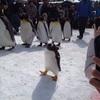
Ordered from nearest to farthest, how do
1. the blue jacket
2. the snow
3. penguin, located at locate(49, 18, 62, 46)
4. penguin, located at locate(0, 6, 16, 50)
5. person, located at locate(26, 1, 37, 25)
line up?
the snow, penguin, located at locate(0, 6, 16, 50), penguin, located at locate(49, 18, 62, 46), the blue jacket, person, located at locate(26, 1, 37, 25)

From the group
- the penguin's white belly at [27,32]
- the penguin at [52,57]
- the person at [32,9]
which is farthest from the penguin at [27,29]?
the person at [32,9]

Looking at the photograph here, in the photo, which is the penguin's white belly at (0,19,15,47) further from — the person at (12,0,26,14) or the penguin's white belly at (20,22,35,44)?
the person at (12,0,26,14)

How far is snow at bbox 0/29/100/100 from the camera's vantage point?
203 cm

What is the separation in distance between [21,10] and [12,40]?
248cm

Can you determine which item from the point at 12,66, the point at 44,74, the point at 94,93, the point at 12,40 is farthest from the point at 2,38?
the point at 94,93

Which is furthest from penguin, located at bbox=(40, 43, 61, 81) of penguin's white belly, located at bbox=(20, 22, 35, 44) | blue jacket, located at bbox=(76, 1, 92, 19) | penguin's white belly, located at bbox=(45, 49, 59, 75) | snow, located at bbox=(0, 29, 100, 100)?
blue jacket, located at bbox=(76, 1, 92, 19)

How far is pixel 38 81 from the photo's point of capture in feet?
7.79

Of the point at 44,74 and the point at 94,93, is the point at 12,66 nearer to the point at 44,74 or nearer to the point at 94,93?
the point at 44,74

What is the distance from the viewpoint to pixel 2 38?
3.63 meters

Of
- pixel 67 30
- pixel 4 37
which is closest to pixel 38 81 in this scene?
pixel 4 37

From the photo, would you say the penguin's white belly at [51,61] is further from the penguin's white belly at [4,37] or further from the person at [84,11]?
the person at [84,11]

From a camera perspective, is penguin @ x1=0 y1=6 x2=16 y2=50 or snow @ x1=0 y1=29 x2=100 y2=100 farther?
penguin @ x1=0 y1=6 x2=16 y2=50

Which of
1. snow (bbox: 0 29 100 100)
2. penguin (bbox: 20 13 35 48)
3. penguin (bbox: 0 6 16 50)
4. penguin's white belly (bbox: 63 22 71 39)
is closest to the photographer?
snow (bbox: 0 29 100 100)

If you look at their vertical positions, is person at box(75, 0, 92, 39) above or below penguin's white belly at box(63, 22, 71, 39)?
above
